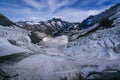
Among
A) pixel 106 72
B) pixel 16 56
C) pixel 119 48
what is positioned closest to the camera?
Answer: pixel 106 72

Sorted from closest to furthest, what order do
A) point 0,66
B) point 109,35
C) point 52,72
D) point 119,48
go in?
point 52,72, point 0,66, point 119,48, point 109,35

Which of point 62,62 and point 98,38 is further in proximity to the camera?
point 98,38

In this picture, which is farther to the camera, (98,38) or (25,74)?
(98,38)

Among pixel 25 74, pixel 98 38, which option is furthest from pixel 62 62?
pixel 98 38

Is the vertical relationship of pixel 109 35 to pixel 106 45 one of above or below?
above

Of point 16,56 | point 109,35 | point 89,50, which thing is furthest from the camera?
point 109,35

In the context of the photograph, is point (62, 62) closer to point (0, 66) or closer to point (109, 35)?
point (0, 66)

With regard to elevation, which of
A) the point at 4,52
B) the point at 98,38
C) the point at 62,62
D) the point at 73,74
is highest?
the point at 98,38

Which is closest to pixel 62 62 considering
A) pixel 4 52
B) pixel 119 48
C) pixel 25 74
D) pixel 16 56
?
pixel 25 74

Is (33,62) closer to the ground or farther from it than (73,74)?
farther from it
